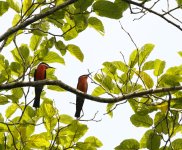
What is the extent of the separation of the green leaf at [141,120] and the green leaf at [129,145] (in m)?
0.16

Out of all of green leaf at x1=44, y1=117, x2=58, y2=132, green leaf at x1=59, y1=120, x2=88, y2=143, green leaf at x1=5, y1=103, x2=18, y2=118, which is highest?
green leaf at x1=5, y1=103, x2=18, y2=118

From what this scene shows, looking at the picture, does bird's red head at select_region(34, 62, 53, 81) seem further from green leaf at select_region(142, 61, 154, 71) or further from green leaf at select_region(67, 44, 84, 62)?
green leaf at select_region(142, 61, 154, 71)

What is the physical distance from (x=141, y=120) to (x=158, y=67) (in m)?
0.47

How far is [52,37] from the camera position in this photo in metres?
3.74

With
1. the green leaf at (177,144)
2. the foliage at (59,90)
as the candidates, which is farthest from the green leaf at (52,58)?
the green leaf at (177,144)

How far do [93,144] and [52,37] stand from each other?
1.07 metres

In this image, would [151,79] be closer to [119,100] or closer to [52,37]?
[119,100]

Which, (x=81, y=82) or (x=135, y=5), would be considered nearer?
(x=135, y=5)

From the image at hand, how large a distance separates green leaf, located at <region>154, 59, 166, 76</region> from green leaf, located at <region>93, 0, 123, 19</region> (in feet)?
1.73

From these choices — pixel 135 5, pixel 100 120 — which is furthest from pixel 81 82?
pixel 135 5

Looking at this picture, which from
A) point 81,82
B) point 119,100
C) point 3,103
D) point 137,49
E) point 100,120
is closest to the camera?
point 119,100

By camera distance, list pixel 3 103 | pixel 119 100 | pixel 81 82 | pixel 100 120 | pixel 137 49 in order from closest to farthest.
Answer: pixel 119 100, pixel 137 49, pixel 100 120, pixel 3 103, pixel 81 82

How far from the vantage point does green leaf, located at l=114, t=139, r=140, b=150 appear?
322 centimetres

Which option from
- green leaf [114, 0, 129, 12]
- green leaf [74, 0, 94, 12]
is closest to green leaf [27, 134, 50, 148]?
green leaf [74, 0, 94, 12]
